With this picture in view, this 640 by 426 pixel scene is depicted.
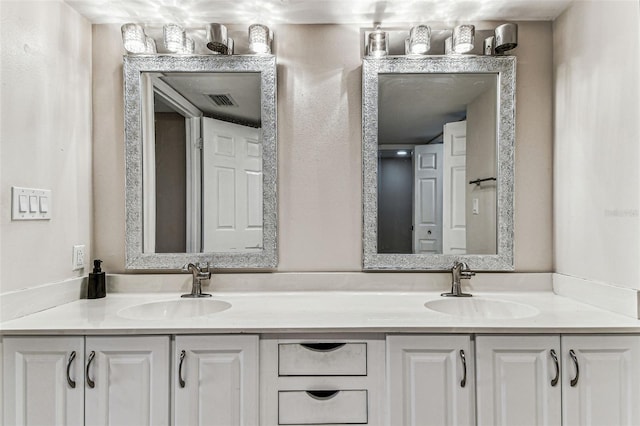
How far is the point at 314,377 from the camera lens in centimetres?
126

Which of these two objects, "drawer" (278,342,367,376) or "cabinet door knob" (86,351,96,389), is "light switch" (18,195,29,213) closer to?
"cabinet door knob" (86,351,96,389)

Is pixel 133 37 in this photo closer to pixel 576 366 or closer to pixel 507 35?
pixel 507 35

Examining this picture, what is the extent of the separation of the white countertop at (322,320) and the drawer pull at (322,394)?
0.22 meters

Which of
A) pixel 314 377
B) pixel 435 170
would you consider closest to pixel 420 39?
pixel 435 170

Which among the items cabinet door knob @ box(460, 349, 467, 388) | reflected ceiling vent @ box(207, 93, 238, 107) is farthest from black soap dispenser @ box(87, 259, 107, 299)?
cabinet door knob @ box(460, 349, 467, 388)

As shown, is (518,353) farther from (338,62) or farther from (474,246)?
(338,62)

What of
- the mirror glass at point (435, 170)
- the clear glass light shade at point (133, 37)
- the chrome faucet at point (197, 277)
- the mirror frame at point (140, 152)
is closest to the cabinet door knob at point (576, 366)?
the mirror glass at point (435, 170)

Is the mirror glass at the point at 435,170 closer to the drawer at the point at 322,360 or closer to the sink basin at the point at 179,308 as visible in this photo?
the drawer at the point at 322,360

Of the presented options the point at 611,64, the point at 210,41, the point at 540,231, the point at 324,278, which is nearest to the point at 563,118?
the point at 611,64

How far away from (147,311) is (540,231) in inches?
71.7

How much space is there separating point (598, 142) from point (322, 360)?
4.38 feet

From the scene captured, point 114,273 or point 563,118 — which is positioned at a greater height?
point 563,118

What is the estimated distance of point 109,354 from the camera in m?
1.24

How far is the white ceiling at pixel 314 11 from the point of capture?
163 centimetres
